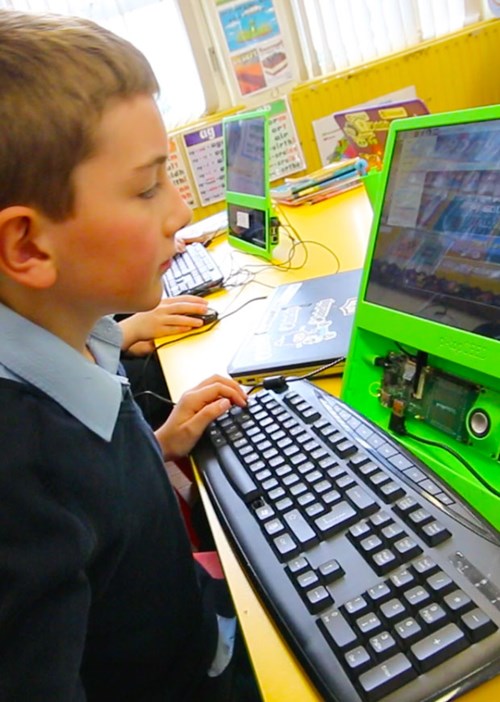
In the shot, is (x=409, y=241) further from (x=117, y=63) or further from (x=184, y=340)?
(x=184, y=340)

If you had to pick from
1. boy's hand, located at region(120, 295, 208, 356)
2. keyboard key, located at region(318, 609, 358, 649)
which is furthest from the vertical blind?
keyboard key, located at region(318, 609, 358, 649)

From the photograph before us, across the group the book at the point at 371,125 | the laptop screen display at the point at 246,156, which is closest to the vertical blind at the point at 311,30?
the book at the point at 371,125

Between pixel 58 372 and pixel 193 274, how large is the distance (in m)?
0.84

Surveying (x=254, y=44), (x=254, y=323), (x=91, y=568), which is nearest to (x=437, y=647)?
(x=91, y=568)

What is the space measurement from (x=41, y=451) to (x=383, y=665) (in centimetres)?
29

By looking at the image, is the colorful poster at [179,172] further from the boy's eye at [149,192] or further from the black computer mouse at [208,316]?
the boy's eye at [149,192]

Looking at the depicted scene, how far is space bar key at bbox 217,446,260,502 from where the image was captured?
20.8 inches

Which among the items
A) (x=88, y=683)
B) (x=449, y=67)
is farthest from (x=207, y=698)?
(x=449, y=67)

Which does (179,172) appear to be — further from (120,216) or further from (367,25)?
(120,216)

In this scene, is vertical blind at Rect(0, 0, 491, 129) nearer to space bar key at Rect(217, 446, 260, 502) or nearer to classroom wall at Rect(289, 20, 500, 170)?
classroom wall at Rect(289, 20, 500, 170)

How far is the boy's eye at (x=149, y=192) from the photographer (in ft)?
1.69

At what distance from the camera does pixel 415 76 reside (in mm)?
2318

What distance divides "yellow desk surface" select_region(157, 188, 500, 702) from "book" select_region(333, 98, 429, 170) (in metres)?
0.19

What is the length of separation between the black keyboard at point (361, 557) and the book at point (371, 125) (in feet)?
3.96
